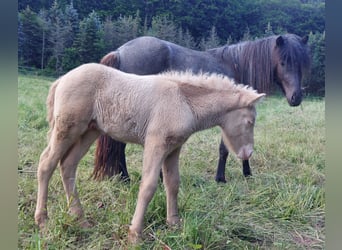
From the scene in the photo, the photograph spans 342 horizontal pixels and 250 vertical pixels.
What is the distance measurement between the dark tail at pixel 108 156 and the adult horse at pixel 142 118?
0.44 meters

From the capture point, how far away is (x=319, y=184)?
2.37m

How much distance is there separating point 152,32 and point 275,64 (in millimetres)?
1049

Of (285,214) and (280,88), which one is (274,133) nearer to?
(280,88)

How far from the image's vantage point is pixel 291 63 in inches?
101

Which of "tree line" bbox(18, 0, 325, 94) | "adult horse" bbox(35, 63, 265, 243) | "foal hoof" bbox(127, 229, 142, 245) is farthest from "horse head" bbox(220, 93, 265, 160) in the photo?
"foal hoof" bbox(127, 229, 142, 245)

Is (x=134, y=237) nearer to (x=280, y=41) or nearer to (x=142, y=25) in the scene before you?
(x=142, y=25)

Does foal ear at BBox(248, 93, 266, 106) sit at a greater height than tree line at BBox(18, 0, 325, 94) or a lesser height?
lesser

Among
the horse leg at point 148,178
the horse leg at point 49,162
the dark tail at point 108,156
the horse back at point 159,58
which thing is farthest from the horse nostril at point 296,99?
the horse leg at point 49,162

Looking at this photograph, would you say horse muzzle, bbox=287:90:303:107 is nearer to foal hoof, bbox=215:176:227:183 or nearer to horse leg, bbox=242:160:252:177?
horse leg, bbox=242:160:252:177

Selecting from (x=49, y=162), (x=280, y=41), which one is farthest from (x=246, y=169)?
(x=49, y=162)

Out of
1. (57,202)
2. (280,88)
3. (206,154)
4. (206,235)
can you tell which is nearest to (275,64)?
(280,88)

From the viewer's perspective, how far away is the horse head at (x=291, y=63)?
2415 mm

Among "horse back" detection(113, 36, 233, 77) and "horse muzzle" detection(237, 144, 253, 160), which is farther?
"horse back" detection(113, 36, 233, 77)

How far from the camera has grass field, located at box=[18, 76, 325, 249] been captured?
1747mm
